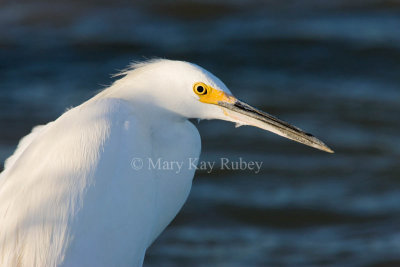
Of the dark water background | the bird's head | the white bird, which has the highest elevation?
the dark water background

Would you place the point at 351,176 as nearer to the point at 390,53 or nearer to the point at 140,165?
the point at 390,53

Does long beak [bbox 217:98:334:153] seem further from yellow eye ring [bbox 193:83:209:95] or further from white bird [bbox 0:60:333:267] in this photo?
yellow eye ring [bbox 193:83:209:95]

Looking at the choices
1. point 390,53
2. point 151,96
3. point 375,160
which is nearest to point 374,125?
point 375,160

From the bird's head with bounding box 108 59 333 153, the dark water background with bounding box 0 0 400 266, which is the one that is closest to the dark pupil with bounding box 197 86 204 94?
the bird's head with bounding box 108 59 333 153

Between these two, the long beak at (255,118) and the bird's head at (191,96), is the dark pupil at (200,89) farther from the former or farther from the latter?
the long beak at (255,118)

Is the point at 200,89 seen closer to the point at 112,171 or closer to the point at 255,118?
the point at 255,118

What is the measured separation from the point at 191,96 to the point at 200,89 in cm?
6

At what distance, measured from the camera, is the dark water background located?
4926 mm

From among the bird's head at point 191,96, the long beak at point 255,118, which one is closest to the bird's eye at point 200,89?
the bird's head at point 191,96

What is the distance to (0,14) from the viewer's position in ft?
26.5

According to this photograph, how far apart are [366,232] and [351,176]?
2.57ft

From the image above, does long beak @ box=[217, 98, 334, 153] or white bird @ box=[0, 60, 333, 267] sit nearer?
white bird @ box=[0, 60, 333, 267]

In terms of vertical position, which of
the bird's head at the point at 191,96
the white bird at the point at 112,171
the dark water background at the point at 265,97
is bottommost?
the white bird at the point at 112,171

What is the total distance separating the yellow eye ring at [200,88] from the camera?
3260 mm
